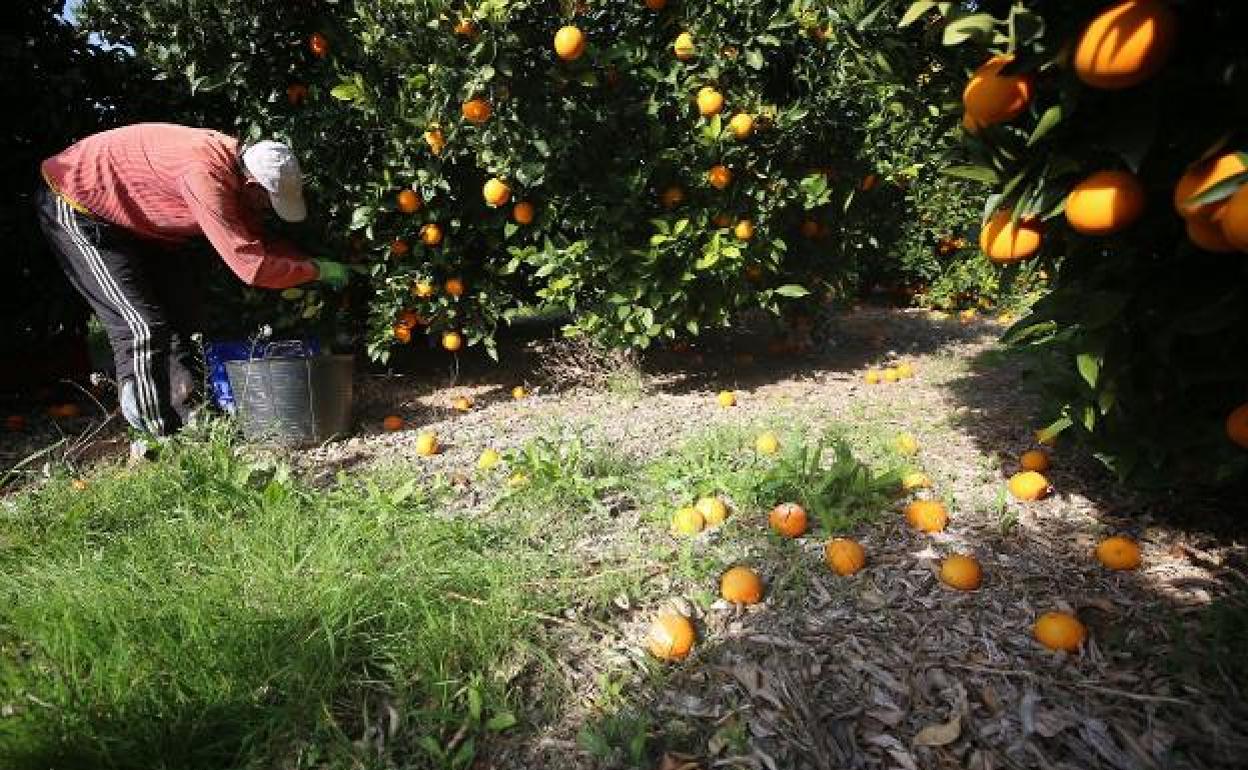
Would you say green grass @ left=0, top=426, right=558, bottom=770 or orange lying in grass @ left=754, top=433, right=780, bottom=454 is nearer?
green grass @ left=0, top=426, right=558, bottom=770

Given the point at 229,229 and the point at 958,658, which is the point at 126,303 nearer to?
the point at 229,229

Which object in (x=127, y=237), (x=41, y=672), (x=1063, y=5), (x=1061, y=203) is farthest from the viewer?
(x=127, y=237)

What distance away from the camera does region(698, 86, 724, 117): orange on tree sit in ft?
11.8

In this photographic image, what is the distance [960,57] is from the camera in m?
1.85

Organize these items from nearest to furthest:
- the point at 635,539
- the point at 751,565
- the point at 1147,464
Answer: the point at 1147,464 → the point at 751,565 → the point at 635,539

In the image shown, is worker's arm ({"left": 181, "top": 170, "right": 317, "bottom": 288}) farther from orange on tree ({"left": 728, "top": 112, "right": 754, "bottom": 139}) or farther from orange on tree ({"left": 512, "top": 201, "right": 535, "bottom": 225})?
orange on tree ({"left": 728, "top": 112, "right": 754, "bottom": 139})

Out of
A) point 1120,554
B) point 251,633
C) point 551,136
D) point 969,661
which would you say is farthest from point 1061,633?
point 551,136

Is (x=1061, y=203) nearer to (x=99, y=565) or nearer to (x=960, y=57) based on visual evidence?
(x=960, y=57)

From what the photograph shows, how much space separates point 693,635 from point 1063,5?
5.41 ft

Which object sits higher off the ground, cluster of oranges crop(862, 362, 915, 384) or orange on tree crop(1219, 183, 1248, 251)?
orange on tree crop(1219, 183, 1248, 251)

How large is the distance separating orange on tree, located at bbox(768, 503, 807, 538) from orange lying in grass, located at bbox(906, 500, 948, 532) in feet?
1.21

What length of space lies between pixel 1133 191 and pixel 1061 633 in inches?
43.2

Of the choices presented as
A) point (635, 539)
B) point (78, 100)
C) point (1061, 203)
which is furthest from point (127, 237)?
point (1061, 203)

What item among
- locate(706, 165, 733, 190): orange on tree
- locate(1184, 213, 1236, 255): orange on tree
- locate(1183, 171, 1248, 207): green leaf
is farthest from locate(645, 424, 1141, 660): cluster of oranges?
locate(706, 165, 733, 190): orange on tree
